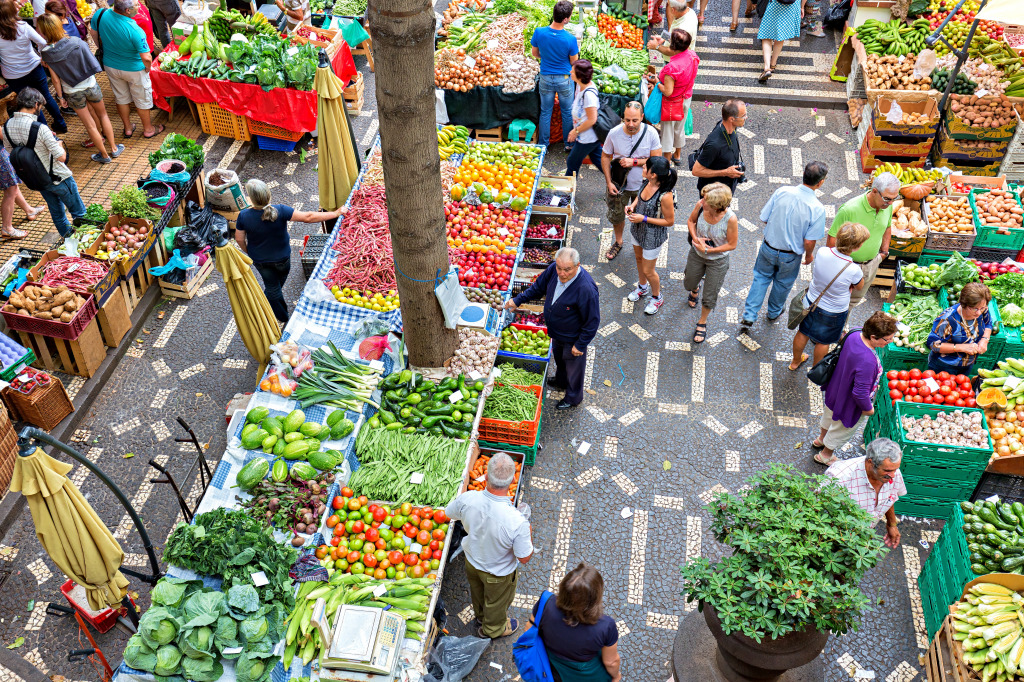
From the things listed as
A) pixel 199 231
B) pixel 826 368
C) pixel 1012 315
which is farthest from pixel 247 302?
pixel 1012 315

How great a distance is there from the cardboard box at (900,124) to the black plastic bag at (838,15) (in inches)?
149

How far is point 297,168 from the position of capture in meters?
11.4

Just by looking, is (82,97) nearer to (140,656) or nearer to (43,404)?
(43,404)

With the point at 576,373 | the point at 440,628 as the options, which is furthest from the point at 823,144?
the point at 440,628

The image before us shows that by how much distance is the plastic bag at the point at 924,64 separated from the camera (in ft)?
36.2

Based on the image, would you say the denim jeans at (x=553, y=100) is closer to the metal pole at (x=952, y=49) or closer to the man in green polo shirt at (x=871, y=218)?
the man in green polo shirt at (x=871, y=218)

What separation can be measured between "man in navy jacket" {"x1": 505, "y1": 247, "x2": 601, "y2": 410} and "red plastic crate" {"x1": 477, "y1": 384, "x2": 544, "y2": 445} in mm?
638

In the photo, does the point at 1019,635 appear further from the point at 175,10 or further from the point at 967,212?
the point at 175,10

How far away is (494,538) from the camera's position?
567cm

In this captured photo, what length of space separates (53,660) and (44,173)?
543cm

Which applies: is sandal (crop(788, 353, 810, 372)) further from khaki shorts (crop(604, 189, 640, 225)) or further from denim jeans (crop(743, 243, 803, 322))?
khaki shorts (crop(604, 189, 640, 225))

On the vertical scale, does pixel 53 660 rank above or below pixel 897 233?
below

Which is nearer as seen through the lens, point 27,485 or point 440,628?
point 27,485

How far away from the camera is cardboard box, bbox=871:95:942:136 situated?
35.0ft
